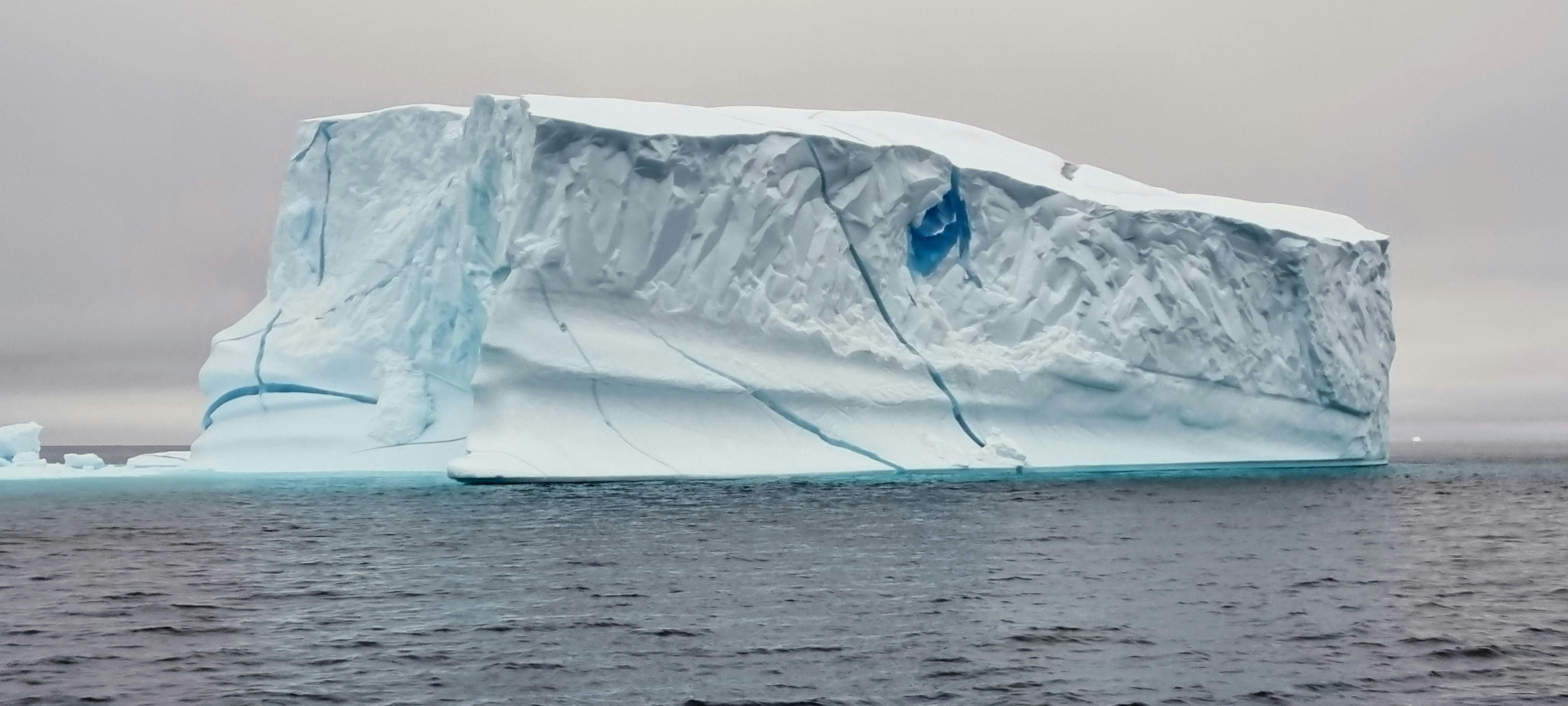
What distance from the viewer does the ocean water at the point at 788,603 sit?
553cm

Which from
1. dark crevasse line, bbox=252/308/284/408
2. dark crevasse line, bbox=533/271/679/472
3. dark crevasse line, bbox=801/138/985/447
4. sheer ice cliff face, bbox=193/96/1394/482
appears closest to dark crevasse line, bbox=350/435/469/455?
sheer ice cliff face, bbox=193/96/1394/482

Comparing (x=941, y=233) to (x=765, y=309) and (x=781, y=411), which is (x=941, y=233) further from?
(x=781, y=411)

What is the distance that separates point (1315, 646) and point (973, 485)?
9681 mm

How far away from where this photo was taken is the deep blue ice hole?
1833cm

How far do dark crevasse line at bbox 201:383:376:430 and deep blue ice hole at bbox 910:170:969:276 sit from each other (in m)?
7.72

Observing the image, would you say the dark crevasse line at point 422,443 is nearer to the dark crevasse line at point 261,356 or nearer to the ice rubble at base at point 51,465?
the dark crevasse line at point 261,356

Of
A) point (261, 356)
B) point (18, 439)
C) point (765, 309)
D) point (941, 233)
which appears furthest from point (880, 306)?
point (18, 439)

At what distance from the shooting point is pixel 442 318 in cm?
1816

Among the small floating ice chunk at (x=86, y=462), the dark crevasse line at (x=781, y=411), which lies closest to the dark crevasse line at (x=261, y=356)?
the small floating ice chunk at (x=86, y=462)

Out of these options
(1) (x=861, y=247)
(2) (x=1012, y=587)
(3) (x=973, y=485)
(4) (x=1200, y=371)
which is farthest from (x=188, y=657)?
(4) (x=1200, y=371)

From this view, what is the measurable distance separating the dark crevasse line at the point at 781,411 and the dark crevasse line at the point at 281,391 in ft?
17.0

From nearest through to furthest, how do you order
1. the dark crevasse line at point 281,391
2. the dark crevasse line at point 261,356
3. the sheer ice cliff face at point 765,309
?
the sheer ice cliff face at point 765,309 < the dark crevasse line at point 281,391 < the dark crevasse line at point 261,356

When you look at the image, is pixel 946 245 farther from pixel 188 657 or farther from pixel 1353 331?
pixel 188 657

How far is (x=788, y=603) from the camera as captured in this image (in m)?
7.41
